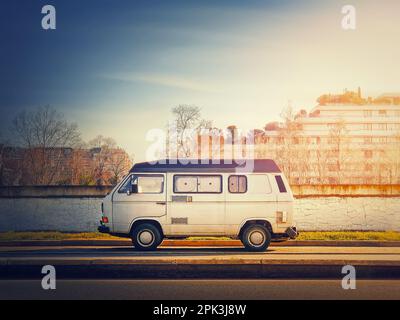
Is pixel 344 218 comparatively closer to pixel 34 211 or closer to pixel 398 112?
pixel 34 211

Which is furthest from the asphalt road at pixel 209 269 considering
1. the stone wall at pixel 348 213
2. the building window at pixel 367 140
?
the building window at pixel 367 140

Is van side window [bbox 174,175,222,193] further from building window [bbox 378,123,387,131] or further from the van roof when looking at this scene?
building window [bbox 378,123,387,131]

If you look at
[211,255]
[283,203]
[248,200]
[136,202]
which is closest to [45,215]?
[136,202]

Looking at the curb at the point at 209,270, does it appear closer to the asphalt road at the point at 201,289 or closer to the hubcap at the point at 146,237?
the asphalt road at the point at 201,289

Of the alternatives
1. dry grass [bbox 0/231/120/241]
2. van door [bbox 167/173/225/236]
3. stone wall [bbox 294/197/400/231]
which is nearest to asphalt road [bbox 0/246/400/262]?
van door [bbox 167/173/225/236]

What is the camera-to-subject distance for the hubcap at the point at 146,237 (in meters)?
14.9

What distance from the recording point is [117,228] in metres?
14.8

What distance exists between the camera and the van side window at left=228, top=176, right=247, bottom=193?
49.5ft

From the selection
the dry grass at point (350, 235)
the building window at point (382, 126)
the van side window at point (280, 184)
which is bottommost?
the dry grass at point (350, 235)

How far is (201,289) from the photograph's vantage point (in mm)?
9797

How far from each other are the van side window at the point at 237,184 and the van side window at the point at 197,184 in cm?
30
